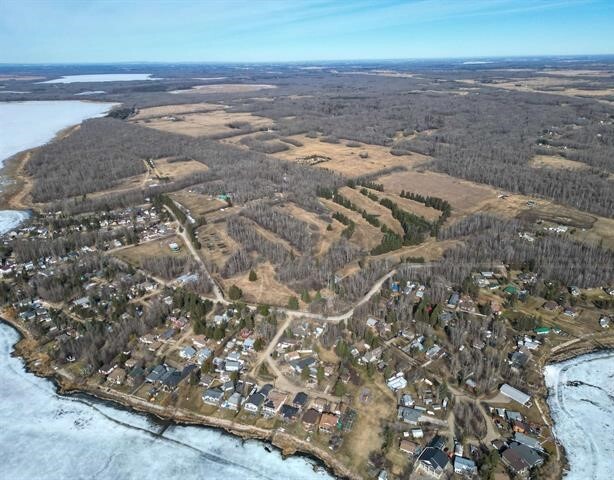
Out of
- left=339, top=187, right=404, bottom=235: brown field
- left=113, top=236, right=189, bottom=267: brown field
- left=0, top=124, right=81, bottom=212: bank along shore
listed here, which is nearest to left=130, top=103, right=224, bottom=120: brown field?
left=0, top=124, right=81, bottom=212: bank along shore

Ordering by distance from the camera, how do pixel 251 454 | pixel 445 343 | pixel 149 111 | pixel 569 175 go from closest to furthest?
pixel 251 454, pixel 445 343, pixel 569 175, pixel 149 111

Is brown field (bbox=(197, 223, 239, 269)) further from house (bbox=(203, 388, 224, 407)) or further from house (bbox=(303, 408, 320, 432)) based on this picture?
house (bbox=(303, 408, 320, 432))

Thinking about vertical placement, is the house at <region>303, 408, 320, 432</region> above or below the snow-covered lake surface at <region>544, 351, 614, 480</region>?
above

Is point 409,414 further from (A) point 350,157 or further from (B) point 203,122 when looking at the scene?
(B) point 203,122

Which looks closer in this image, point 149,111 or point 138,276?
point 138,276

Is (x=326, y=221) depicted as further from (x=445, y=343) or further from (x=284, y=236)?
(x=445, y=343)

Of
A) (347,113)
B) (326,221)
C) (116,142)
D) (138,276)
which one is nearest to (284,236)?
(326,221)

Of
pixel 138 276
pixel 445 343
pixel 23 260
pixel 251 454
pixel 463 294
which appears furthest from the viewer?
pixel 23 260
